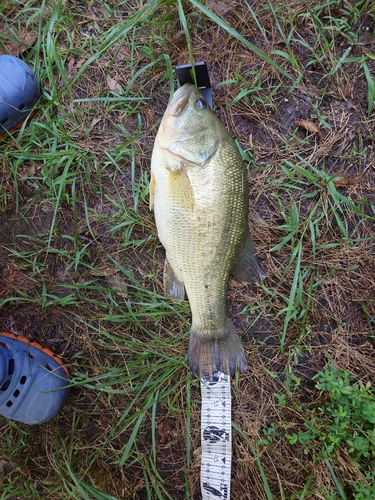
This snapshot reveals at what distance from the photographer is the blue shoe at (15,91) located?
248 cm

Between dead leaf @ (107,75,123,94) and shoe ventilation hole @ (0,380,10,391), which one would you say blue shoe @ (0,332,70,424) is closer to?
shoe ventilation hole @ (0,380,10,391)

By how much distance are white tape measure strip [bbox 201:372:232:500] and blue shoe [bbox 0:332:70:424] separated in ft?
3.21

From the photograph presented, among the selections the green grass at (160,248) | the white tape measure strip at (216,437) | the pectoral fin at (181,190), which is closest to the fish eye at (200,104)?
the pectoral fin at (181,190)

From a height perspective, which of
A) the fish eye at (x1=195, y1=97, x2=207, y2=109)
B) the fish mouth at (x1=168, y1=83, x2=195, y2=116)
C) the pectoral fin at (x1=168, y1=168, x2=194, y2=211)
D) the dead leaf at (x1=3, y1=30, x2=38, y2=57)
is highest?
the dead leaf at (x1=3, y1=30, x2=38, y2=57)

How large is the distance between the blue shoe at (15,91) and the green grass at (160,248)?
0.11 meters

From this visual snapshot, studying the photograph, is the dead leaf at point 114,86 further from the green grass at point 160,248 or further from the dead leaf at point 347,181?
the dead leaf at point 347,181

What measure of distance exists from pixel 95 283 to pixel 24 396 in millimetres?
906

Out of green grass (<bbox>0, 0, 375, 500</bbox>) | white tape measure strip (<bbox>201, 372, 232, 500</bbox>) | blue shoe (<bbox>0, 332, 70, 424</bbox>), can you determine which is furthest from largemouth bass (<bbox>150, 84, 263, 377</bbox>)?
blue shoe (<bbox>0, 332, 70, 424</bbox>)

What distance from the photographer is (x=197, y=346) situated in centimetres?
231

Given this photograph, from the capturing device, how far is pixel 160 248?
99.8 inches

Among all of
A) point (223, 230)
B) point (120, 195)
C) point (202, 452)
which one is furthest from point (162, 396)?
point (120, 195)

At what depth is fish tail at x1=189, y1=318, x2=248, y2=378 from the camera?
90.3 inches

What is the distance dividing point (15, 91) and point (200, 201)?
1.59 m

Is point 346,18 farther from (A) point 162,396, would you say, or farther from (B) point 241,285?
(A) point 162,396
